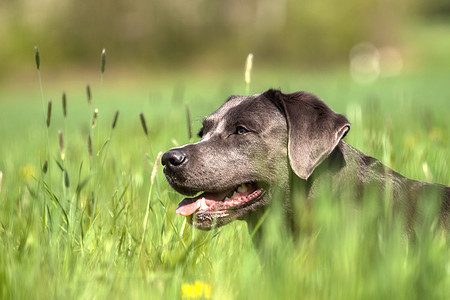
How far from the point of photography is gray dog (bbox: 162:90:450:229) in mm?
3453

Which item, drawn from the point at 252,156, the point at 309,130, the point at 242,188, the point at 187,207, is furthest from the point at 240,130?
the point at 187,207

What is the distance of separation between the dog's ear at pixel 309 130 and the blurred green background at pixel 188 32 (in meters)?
33.7

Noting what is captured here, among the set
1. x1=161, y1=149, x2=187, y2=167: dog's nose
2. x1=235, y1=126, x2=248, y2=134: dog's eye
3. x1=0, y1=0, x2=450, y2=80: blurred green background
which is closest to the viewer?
x1=161, y1=149, x2=187, y2=167: dog's nose

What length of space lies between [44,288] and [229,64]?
3802 centimetres

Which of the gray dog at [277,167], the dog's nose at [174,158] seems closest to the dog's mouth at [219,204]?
the gray dog at [277,167]

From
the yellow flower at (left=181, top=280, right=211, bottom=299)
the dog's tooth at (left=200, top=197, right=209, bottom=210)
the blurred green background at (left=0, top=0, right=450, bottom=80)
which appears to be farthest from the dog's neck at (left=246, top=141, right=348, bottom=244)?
the blurred green background at (left=0, top=0, right=450, bottom=80)

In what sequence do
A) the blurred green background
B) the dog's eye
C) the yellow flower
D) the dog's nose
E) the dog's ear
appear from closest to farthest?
the yellow flower → the dog's ear → the dog's nose → the dog's eye → the blurred green background

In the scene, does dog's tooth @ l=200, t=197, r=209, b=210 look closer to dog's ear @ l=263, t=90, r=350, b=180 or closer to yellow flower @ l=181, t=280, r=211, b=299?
dog's ear @ l=263, t=90, r=350, b=180


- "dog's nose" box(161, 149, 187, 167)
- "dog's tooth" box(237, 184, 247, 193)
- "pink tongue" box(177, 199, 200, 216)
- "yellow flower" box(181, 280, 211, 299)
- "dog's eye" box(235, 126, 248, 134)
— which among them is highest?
"dog's eye" box(235, 126, 248, 134)

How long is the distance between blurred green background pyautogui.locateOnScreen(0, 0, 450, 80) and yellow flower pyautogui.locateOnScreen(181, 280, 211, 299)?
114ft

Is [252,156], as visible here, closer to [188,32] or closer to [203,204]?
[203,204]

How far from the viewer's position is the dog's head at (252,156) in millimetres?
3467

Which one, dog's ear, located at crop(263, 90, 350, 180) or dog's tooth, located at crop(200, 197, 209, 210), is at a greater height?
dog's ear, located at crop(263, 90, 350, 180)

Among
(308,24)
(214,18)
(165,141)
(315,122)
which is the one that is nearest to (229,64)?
(214,18)
